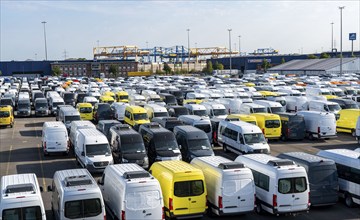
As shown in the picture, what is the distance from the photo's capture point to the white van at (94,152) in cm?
2259

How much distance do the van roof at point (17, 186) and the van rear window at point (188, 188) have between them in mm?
4484

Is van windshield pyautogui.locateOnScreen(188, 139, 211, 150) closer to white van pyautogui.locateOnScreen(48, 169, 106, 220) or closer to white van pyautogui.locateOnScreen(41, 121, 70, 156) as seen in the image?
white van pyautogui.locateOnScreen(41, 121, 70, 156)

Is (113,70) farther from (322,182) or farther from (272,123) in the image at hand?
(322,182)

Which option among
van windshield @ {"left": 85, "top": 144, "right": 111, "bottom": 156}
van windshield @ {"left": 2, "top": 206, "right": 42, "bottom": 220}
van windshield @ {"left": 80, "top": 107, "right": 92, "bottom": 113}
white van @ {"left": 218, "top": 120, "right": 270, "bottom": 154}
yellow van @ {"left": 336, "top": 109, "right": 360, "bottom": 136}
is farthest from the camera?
van windshield @ {"left": 80, "top": 107, "right": 92, "bottom": 113}

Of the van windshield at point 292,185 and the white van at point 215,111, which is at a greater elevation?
the white van at point 215,111

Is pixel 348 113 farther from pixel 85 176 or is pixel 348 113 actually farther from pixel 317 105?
pixel 85 176

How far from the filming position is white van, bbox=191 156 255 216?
1563 centimetres

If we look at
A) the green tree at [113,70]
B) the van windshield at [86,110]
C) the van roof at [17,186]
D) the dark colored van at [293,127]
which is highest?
the green tree at [113,70]

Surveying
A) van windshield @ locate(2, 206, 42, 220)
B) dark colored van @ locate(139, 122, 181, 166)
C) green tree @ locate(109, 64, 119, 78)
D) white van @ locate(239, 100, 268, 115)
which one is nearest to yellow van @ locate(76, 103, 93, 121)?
white van @ locate(239, 100, 268, 115)

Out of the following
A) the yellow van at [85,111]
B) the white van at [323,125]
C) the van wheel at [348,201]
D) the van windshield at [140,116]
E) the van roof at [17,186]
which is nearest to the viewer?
the van roof at [17,186]

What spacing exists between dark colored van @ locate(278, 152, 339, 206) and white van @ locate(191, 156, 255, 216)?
272 cm

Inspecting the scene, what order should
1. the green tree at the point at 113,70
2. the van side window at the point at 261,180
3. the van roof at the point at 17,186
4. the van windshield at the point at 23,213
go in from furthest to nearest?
the green tree at the point at 113,70
the van side window at the point at 261,180
the van roof at the point at 17,186
the van windshield at the point at 23,213

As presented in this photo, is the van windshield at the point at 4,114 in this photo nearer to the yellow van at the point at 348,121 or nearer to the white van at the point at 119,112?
the white van at the point at 119,112

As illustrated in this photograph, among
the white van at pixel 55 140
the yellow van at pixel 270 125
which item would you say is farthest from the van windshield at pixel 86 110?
the yellow van at pixel 270 125
